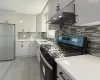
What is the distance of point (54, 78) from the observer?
1116 mm

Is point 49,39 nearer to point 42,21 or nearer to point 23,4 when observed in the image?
point 42,21

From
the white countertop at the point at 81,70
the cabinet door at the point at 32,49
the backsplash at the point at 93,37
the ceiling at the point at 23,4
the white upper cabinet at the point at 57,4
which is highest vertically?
the ceiling at the point at 23,4

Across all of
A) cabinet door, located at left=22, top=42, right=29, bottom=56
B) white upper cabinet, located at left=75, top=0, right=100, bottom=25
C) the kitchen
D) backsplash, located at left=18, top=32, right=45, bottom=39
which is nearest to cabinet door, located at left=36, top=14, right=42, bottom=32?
the kitchen

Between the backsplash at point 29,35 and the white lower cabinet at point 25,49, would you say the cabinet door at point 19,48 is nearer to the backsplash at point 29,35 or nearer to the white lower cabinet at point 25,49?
the white lower cabinet at point 25,49

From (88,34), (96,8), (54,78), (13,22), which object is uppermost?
(13,22)

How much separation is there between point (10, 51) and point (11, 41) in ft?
1.47

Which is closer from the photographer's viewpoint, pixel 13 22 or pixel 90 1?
pixel 90 1

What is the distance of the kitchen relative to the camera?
2.90 ft

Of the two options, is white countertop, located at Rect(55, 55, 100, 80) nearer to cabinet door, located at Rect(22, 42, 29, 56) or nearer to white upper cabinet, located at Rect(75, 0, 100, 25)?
white upper cabinet, located at Rect(75, 0, 100, 25)

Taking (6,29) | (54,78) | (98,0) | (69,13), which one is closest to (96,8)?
(98,0)

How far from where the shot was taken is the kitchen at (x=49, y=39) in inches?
34.8

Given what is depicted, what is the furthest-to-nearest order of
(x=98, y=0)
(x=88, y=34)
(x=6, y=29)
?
1. (x=6, y=29)
2. (x=88, y=34)
3. (x=98, y=0)

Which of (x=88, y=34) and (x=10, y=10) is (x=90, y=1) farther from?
(x=10, y=10)

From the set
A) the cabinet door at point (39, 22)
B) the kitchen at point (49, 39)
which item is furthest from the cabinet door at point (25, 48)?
the cabinet door at point (39, 22)
